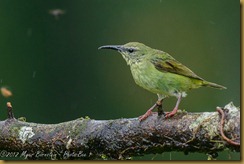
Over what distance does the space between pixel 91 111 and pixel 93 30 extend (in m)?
2.15

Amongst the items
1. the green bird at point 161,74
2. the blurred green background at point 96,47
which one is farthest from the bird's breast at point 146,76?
the blurred green background at point 96,47

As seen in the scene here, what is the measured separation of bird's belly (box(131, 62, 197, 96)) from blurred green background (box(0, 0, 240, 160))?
4.56m

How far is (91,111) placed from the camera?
1306cm

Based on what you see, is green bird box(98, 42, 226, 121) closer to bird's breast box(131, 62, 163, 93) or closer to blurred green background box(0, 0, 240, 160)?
bird's breast box(131, 62, 163, 93)

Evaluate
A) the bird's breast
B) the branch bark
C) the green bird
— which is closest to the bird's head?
the green bird

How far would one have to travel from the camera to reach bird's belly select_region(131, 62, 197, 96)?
647 cm

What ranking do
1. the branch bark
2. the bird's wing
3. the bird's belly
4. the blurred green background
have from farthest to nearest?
the blurred green background, the bird's wing, the bird's belly, the branch bark

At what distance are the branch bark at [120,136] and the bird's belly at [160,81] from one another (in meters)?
0.46

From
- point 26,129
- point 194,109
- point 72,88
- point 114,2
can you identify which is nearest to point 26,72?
point 72,88

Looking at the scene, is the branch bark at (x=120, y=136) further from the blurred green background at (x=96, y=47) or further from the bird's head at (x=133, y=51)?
the blurred green background at (x=96, y=47)

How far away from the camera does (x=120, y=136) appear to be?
239 inches

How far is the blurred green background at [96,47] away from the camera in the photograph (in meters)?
12.4

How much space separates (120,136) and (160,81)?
0.65 meters

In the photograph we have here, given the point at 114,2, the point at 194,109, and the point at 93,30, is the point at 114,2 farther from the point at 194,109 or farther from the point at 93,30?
the point at 194,109
